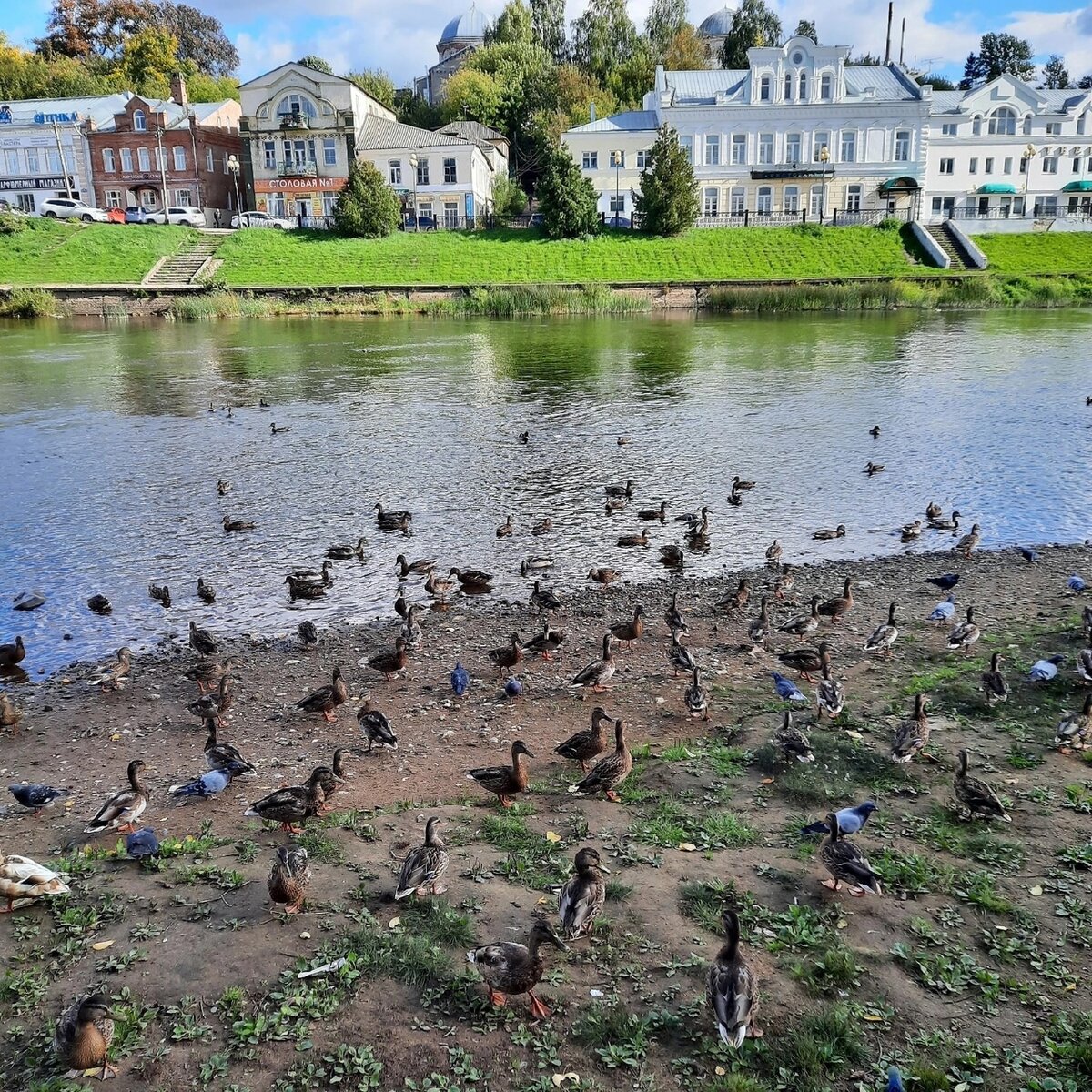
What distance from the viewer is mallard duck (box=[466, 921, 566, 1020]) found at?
21.3 feet

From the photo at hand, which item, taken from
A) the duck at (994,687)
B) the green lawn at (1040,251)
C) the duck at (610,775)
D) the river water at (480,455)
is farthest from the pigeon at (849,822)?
the green lawn at (1040,251)

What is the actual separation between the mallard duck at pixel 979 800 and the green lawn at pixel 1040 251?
72.5 m

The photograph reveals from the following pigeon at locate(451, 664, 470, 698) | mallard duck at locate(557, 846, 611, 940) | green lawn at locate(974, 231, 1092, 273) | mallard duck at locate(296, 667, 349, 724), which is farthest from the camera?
green lawn at locate(974, 231, 1092, 273)

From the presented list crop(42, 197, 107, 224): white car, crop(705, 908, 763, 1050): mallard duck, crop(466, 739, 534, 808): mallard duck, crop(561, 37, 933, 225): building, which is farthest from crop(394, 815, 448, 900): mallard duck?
crop(42, 197, 107, 224): white car

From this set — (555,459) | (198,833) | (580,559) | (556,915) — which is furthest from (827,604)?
(555,459)

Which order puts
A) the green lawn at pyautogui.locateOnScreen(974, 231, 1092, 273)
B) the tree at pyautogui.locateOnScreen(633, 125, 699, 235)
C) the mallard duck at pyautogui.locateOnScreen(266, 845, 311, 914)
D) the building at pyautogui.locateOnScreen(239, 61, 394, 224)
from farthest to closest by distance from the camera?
the building at pyautogui.locateOnScreen(239, 61, 394, 224) < the tree at pyautogui.locateOnScreen(633, 125, 699, 235) < the green lawn at pyautogui.locateOnScreen(974, 231, 1092, 273) < the mallard duck at pyautogui.locateOnScreen(266, 845, 311, 914)

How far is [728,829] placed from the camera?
870 cm

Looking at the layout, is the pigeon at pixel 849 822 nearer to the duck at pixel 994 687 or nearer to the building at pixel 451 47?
the duck at pixel 994 687

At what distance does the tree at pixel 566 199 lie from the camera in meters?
78.7

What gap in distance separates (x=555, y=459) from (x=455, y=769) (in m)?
17.6

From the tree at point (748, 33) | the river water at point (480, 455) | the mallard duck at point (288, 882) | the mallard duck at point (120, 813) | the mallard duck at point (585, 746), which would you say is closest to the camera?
the mallard duck at point (288, 882)

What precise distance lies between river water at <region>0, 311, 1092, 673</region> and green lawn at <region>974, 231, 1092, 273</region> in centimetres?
2373

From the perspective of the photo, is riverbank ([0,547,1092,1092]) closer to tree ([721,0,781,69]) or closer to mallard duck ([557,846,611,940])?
mallard duck ([557,846,611,940])

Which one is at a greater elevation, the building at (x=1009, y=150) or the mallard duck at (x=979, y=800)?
the building at (x=1009, y=150)
